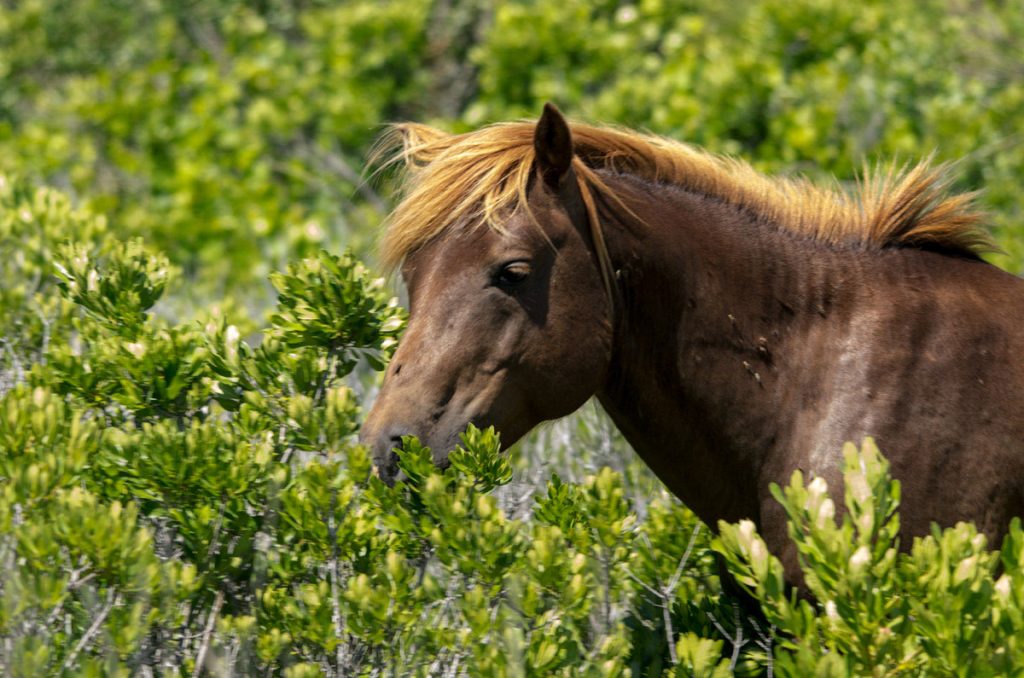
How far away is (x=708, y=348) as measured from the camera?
281cm

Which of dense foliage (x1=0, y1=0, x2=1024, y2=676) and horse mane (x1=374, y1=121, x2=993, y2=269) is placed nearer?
dense foliage (x1=0, y1=0, x2=1024, y2=676)

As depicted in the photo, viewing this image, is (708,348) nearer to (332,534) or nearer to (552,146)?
(552,146)

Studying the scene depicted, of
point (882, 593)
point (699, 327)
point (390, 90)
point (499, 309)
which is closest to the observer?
point (882, 593)

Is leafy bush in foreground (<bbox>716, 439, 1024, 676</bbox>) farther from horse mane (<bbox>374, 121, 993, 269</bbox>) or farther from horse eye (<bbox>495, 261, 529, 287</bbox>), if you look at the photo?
horse mane (<bbox>374, 121, 993, 269</bbox>)

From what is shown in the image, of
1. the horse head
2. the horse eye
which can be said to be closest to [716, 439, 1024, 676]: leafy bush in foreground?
the horse head

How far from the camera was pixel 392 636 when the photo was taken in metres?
2.62

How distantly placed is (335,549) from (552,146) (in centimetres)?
102

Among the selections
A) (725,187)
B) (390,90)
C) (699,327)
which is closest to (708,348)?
(699,327)

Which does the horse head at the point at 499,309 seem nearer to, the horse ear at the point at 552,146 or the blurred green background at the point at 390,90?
the horse ear at the point at 552,146

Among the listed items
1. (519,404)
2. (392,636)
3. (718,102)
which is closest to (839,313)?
(519,404)

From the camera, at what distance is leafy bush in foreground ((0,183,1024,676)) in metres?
2.17

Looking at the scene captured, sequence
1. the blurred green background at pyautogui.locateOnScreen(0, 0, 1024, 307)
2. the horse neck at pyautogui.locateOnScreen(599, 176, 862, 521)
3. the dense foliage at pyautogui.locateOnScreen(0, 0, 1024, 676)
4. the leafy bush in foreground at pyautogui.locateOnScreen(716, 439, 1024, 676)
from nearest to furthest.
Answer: the leafy bush in foreground at pyautogui.locateOnScreen(716, 439, 1024, 676) → the dense foliage at pyautogui.locateOnScreen(0, 0, 1024, 676) → the horse neck at pyautogui.locateOnScreen(599, 176, 862, 521) → the blurred green background at pyautogui.locateOnScreen(0, 0, 1024, 307)

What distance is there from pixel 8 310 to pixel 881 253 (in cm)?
257

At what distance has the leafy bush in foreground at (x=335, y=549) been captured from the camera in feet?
7.13
